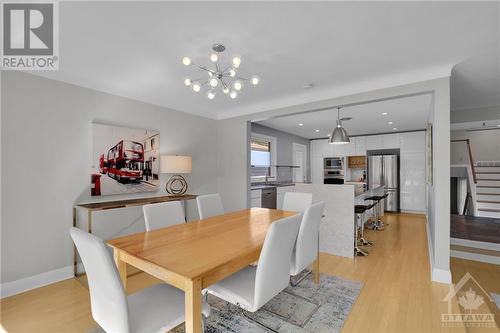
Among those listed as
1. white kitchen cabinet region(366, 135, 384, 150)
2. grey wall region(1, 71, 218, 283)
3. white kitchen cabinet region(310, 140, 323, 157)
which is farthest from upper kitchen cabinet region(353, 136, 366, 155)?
grey wall region(1, 71, 218, 283)

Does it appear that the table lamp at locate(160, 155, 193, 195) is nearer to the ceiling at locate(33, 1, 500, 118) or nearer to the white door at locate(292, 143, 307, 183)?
the ceiling at locate(33, 1, 500, 118)

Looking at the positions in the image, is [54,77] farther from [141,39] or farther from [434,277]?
[434,277]

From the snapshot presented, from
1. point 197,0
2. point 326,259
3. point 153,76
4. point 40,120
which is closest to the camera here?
point 197,0

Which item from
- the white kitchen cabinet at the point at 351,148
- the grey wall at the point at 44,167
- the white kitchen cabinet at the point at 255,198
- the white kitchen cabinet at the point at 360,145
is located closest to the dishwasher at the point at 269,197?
the white kitchen cabinet at the point at 255,198

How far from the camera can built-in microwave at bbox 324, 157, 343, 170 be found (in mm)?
7316

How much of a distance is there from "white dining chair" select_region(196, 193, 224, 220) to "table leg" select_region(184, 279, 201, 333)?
1.49 metres

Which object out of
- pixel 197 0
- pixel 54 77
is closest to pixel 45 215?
pixel 54 77

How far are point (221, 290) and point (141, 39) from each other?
83.0 inches

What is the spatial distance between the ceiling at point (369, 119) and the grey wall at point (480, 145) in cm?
197

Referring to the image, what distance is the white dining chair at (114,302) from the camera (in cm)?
113

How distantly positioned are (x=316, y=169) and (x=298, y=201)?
4945 mm

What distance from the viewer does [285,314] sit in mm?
1974

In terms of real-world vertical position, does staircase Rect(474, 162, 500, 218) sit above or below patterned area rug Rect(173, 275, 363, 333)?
above

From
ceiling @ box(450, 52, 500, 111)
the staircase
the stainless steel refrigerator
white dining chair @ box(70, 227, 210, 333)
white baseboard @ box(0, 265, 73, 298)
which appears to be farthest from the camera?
the stainless steel refrigerator
